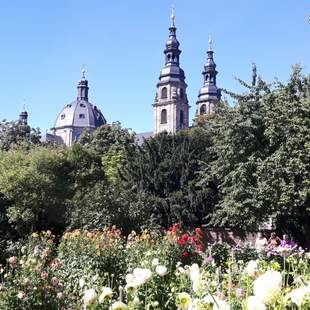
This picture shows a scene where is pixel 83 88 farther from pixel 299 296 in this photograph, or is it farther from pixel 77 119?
pixel 299 296

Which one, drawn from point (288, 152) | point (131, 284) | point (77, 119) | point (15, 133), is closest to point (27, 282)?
point (131, 284)

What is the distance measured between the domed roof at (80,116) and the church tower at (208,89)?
2420cm

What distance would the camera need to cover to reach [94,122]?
89.2 meters

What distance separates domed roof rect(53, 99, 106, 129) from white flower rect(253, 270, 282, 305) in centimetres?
8750

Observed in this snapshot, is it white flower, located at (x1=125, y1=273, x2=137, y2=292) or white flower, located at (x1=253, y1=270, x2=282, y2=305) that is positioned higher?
white flower, located at (x1=253, y1=270, x2=282, y2=305)

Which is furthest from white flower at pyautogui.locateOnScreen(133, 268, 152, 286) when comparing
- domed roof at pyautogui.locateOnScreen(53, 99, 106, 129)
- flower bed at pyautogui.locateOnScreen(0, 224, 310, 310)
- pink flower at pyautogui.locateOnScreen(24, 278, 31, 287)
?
domed roof at pyautogui.locateOnScreen(53, 99, 106, 129)

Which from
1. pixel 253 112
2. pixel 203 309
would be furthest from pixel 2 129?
pixel 203 309

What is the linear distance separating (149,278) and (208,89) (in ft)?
234

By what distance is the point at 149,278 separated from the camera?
3094 millimetres

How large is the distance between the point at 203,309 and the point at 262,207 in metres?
13.6

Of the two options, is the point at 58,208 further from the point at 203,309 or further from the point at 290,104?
the point at 203,309

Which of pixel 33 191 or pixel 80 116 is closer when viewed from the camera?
pixel 33 191

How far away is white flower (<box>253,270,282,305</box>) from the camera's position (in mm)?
1902

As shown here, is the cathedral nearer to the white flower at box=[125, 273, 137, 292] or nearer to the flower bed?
the flower bed
